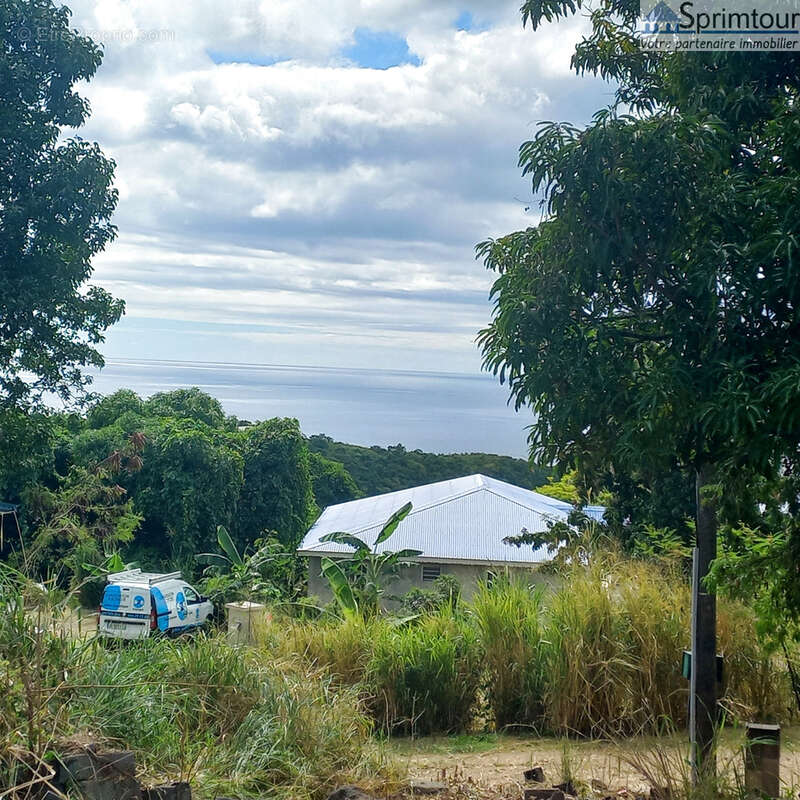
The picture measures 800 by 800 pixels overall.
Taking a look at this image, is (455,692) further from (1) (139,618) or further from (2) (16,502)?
(2) (16,502)

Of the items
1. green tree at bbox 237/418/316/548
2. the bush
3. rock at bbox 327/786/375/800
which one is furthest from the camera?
green tree at bbox 237/418/316/548

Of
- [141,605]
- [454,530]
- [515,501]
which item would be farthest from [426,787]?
[515,501]

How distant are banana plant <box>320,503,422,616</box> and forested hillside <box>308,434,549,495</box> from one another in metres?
24.0

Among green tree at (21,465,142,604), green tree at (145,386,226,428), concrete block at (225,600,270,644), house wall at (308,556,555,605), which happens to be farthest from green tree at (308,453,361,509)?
concrete block at (225,600,270,644)

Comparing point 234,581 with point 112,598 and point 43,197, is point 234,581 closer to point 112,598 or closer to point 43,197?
point 112,598

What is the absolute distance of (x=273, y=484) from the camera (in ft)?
95.8

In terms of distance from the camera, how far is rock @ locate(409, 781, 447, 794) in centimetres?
576

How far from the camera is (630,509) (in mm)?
14508

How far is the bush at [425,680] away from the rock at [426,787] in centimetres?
228

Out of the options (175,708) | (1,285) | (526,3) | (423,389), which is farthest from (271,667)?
(423,389)

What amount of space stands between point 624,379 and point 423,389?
177 metres

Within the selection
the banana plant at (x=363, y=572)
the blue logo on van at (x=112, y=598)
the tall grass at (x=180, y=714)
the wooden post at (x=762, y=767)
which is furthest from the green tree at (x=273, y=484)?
the wooden post at (x=762, y=767)

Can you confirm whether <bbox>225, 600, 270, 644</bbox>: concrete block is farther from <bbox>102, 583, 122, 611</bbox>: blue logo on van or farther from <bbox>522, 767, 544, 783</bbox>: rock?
<bbox>102, 583, 122, 611</bbox>: blue logo on van

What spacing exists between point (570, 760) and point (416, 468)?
37190 millimetres
